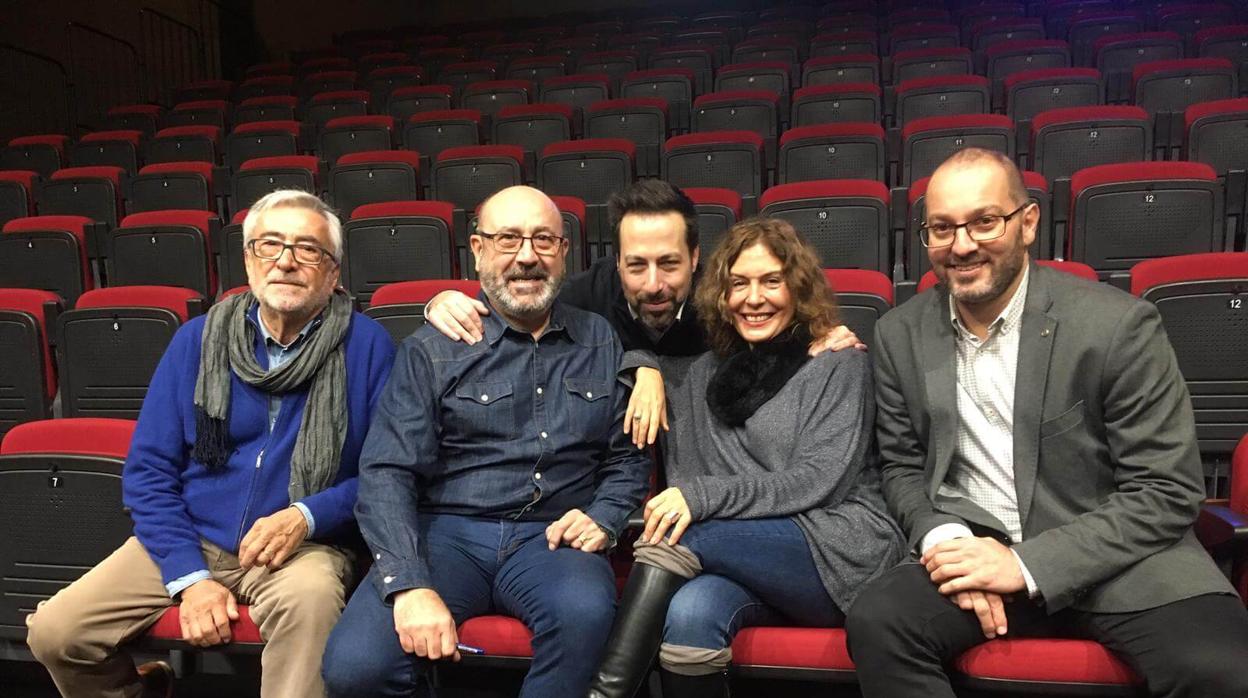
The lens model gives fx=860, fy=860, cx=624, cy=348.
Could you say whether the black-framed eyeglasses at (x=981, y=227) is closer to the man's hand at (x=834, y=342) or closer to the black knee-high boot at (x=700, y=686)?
the man's hand at (x=834, y=342)

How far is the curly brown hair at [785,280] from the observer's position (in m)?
1.30

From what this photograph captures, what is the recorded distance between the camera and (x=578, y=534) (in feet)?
4.09

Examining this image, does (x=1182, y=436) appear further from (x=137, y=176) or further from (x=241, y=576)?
(x=137, y=176)

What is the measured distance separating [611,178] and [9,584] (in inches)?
82.6

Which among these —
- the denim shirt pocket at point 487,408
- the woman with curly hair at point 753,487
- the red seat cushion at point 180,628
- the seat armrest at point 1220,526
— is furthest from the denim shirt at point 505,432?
the seat armrest at point 1220,526

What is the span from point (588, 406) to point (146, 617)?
0.71 meters

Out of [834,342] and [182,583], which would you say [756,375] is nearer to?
[834,342]

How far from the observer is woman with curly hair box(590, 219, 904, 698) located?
1.12 m

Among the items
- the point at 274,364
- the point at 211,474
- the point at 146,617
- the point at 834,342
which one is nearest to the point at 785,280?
the point at 834,342

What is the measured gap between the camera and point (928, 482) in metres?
1.24

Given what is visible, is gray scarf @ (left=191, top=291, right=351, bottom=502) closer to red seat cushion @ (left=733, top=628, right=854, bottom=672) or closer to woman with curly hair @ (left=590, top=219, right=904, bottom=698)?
woman with curly hair @ (left=590, top=219, right=904, bottom=698)

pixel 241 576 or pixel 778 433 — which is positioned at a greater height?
pixel 778 433

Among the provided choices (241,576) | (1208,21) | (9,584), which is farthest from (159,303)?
(1208,21)

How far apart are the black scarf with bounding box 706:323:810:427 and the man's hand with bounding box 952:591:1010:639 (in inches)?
15.1
